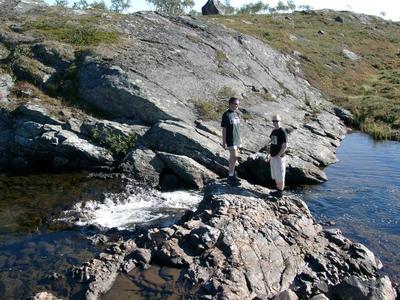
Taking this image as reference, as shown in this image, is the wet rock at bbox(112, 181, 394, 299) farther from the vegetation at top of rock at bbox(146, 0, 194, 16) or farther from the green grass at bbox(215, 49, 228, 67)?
the vegetation at top of rock at bbox(146, 0, 194, 16)

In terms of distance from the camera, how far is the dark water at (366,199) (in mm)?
16250

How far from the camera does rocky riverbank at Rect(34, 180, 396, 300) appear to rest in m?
11.9

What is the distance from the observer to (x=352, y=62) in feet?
184

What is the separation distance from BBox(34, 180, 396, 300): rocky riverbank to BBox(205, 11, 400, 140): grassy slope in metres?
21.7

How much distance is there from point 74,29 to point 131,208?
19.1 m

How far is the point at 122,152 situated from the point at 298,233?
11.6m

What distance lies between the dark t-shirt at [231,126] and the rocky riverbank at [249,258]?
7.88ft

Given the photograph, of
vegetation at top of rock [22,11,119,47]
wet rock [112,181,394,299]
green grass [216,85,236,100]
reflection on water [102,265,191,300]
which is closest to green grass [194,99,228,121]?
green grass [216,85,236,100]

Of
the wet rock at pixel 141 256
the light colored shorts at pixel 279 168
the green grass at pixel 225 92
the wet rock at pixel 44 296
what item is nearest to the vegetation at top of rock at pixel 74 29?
the green grass at pixel 225 92

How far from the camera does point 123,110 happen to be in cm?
2608

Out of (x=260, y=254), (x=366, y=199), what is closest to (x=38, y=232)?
(x=260, y=254)

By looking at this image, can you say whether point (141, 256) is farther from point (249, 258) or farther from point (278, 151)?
point (278, 151)

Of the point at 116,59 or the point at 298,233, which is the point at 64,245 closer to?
the point at 298,233

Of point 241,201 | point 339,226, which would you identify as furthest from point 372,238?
point 241,201
